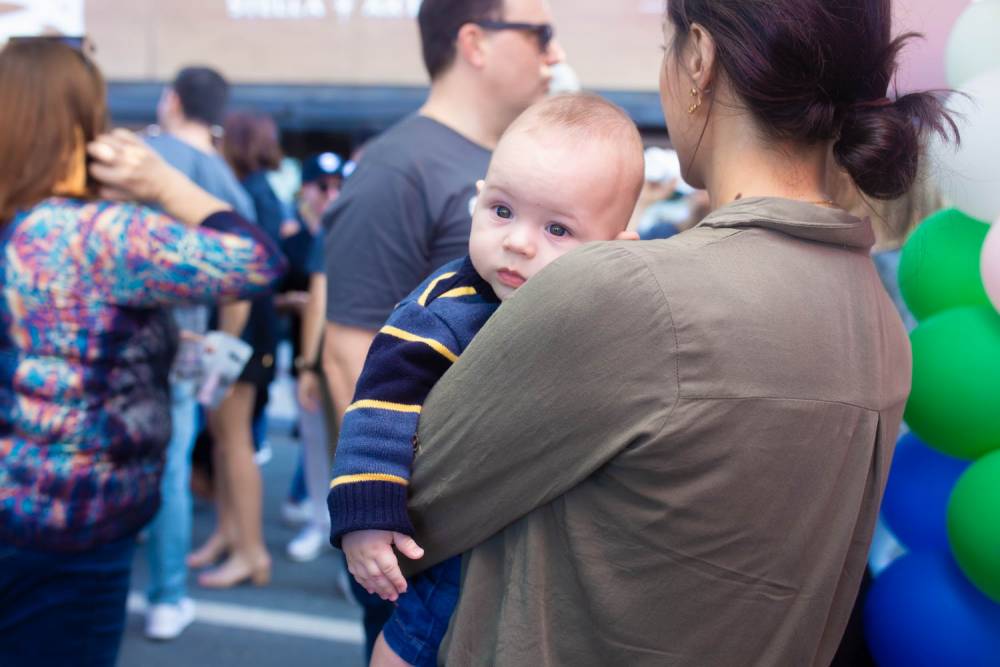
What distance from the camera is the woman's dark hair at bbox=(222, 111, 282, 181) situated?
5645mm

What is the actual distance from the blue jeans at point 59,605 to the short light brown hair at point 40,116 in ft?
2.56

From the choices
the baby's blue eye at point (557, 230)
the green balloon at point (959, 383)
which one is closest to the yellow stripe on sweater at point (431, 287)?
the baby's blue eye at point (557, 230)

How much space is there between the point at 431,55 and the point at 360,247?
613mm

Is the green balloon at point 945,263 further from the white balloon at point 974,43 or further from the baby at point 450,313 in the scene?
the baby at point 450,313

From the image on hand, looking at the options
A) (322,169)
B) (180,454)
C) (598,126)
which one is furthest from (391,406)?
(322,169)

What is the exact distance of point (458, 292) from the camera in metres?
1.56

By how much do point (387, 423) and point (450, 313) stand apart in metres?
0.20

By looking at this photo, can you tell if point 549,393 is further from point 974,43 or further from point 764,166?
point 974,43

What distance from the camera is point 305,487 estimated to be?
6.08 m

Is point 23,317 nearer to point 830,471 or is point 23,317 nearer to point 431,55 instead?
point 431,55

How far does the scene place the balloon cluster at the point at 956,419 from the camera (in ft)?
6.21

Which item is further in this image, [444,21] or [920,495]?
[444,21]

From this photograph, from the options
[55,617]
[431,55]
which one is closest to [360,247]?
[431,55]

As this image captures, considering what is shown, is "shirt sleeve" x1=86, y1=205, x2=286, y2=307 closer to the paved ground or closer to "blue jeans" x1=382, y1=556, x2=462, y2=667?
"blue jeans" x1=382, y1=556, x2=462, y2=667
